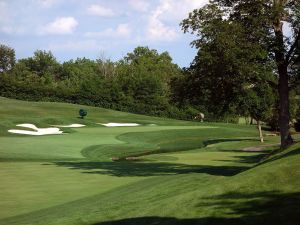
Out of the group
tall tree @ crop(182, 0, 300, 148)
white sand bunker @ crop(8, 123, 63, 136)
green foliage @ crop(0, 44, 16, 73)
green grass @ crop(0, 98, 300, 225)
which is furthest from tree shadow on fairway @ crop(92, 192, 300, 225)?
green foliage @ crop(0, 44, 16, 73)

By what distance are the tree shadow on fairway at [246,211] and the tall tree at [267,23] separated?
891 centimetres

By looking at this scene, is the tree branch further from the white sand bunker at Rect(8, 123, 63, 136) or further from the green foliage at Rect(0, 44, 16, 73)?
the green foliage at Rect(0, 44, 16, 73)

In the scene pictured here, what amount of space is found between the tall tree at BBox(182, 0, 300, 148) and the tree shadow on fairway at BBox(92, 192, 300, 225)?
8913mm

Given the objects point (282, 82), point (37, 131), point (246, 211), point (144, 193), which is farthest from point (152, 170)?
point (37, 131)

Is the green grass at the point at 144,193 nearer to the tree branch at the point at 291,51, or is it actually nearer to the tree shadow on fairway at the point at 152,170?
the tree shadow on fairway at the point at 152,170

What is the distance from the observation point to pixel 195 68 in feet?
63.9

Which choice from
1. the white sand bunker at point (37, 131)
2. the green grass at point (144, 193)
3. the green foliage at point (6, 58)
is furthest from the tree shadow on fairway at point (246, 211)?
the green foliage at point (6, 58)

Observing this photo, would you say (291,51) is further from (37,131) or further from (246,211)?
(37,131)

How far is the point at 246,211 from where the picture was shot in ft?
29.3

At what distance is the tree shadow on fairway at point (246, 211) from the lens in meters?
8.37

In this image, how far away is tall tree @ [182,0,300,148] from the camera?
708 inches

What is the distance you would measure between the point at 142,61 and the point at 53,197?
398ft

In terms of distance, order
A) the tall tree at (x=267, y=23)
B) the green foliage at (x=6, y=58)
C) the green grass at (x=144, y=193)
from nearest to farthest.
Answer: the green grass at (x=144, y=193) → the tall tree at (x=267, y=23) → the green foliage at (x=6, y=58)

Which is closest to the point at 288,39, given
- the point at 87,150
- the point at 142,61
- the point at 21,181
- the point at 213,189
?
the point at 213,189
